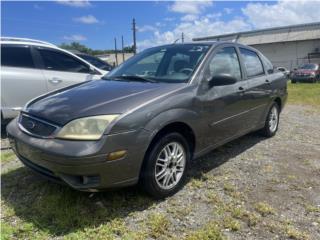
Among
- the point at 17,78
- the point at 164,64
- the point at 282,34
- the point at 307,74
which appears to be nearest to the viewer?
the point at 164,64

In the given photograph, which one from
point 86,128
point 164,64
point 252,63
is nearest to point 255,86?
point 252,63

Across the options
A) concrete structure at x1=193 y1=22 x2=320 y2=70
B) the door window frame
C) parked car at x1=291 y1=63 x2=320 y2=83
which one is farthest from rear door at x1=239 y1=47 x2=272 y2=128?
concrete structure at x1=193 y1=22 x2=320 y2=70

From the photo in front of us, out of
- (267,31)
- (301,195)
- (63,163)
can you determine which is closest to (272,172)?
(301,195)

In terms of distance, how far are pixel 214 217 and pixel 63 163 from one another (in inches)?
56.4

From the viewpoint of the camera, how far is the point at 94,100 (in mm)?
3158

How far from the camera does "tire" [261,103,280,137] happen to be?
5.56m

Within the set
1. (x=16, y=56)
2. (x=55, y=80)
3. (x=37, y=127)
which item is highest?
(x=16, y=56)

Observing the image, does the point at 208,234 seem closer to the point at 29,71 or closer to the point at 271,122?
the point at 271,122

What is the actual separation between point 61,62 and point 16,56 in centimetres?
82

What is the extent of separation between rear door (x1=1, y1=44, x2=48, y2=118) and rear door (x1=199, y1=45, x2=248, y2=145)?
334 centimetres

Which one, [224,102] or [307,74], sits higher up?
[224,102]

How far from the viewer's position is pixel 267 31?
44625 millimetres

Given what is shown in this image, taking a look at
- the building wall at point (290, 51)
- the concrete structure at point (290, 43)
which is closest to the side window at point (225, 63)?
the concrete structure at point (290, 43)

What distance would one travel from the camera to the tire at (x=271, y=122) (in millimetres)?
5562
